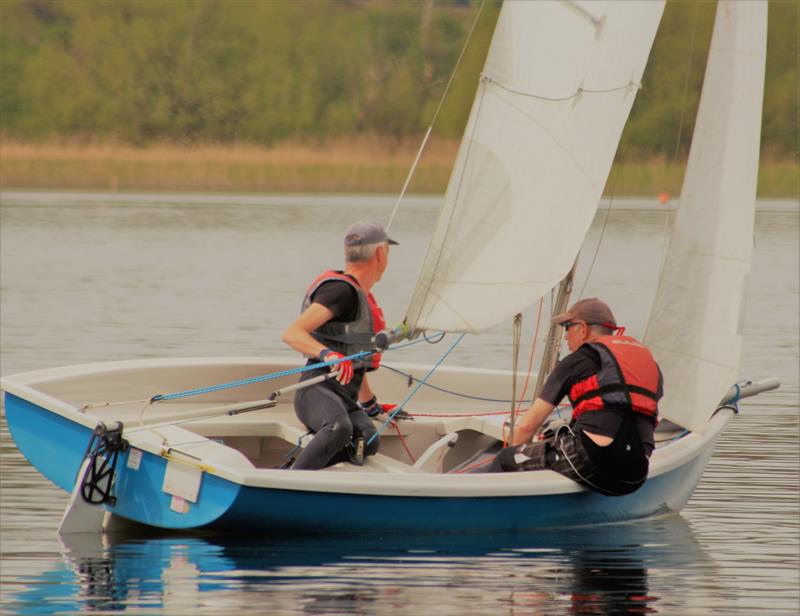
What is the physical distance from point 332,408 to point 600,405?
112 cm

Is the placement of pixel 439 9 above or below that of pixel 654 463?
above

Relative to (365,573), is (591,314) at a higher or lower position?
higher

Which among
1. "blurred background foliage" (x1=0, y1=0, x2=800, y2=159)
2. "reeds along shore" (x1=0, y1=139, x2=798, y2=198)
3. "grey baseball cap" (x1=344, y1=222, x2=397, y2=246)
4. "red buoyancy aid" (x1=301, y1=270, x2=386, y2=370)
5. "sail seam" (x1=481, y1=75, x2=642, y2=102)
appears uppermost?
"blurred background foliage" (x1=0, y1=0, x2=800, y2=159)

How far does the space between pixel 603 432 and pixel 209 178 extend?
31325 mm

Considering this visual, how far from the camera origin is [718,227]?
886cm

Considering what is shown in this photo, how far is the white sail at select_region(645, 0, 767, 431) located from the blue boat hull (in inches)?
29.4

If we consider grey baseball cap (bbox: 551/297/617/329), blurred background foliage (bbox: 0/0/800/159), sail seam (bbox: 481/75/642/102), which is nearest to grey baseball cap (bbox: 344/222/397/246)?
grey baseball cap (bbox: 551/297/617/329)

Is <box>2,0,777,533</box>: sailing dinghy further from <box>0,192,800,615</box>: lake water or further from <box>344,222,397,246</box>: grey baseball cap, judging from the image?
<box>344,222,397,246</box>: grey baseball cap

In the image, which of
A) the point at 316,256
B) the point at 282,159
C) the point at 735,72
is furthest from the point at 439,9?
the point at 735,72

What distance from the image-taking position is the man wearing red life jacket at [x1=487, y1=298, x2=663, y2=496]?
7.65 metres

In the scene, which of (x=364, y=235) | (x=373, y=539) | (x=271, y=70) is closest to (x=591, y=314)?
(x=364, y=235)

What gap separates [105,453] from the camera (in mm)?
7598

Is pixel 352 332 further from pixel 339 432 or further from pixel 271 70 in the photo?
pixel 271 70

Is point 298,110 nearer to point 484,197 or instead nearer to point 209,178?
point 209,178
